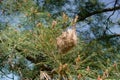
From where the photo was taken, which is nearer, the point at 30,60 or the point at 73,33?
the point at 73,33

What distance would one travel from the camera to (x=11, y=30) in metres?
1.56

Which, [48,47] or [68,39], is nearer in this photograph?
[68,39]

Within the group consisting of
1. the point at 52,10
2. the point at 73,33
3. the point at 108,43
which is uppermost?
the point at 73,33

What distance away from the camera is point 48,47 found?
4.41 ft

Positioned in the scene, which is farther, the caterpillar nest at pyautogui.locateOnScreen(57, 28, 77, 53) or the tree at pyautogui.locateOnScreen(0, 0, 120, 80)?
the tree at pyautogui.locateOnScreen(0, 0, 120, 80)

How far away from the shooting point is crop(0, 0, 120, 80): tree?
137 centimetres

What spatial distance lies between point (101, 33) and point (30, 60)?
1.75 ft

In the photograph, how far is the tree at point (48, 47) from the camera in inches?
53.8

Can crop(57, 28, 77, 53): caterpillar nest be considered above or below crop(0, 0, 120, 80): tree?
above

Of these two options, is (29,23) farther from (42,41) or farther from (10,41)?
(42,41)

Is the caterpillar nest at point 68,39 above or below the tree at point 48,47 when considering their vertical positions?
above

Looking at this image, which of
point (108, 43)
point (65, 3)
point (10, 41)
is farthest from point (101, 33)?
point (10, 41)

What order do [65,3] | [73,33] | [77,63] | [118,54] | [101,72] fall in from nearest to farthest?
[73,33], [77,63], [101,72], [118,54], [65,3]

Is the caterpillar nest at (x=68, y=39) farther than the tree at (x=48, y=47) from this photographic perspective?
No
